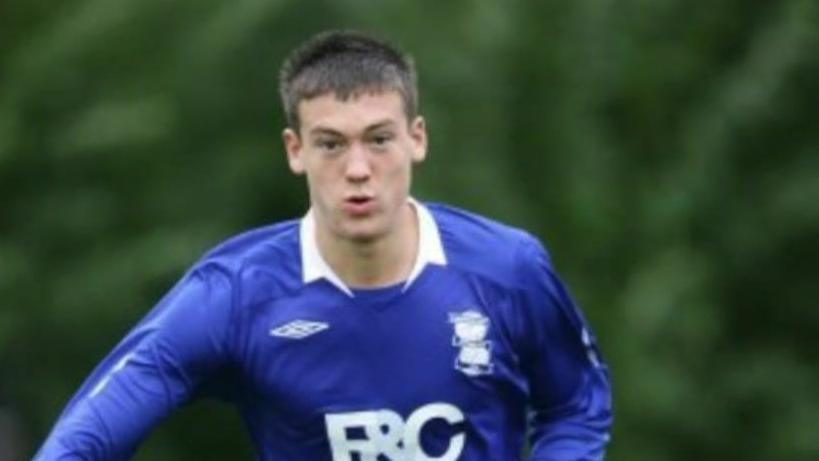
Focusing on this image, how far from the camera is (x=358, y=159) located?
8414 millimetres

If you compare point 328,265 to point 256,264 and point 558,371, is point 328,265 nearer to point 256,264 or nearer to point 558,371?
point 256,264

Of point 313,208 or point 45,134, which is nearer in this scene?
point 313,208

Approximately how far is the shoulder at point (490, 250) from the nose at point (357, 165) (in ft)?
1.41

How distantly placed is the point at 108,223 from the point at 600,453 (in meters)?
7.60

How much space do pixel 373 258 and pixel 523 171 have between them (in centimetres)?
749

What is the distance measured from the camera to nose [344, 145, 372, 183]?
8.39 meters

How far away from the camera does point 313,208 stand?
28.5 ft

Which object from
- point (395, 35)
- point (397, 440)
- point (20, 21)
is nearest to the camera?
point (397, 440)

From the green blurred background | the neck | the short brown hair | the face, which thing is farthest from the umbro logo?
the green blurred background

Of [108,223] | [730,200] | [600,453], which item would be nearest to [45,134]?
[108,223]

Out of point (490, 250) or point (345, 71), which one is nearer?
point (345, 71)

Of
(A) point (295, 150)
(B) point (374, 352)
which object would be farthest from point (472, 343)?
(A) point (295, 150)

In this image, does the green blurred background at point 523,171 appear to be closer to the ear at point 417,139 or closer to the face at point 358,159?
the ear at point 417,139

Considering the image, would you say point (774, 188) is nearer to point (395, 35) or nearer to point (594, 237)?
point (594, 237)
